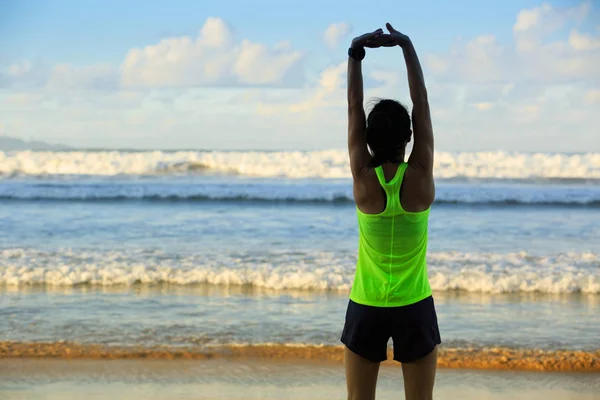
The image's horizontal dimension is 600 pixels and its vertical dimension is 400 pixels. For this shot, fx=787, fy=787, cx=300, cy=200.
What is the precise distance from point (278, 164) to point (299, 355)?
21.4 metres

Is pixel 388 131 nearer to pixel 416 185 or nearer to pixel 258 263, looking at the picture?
pixel 416 185

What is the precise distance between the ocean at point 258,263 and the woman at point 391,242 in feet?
10.2

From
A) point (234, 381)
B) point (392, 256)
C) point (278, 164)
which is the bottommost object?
point (234, 381)

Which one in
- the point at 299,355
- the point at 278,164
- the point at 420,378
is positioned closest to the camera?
the point at 420,378

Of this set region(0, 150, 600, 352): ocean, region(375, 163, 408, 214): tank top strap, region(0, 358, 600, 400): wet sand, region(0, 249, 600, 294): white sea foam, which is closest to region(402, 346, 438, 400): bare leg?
region(375, 163, 408, 214): tank top strap

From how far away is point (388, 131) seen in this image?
91.0 inches

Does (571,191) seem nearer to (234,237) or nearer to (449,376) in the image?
(234,237)

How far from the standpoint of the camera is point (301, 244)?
1048cm

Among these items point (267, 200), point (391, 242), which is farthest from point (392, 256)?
point (267, 200)

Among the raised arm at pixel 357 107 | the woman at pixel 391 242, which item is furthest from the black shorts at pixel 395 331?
the raised arm at pixel 357 107

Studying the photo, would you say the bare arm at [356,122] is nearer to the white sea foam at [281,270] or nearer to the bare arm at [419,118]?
the bare arm at [419,118]

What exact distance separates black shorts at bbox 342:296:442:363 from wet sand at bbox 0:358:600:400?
1956 millimetres

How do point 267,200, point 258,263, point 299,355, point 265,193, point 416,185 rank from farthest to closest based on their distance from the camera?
1. point 265,193
2. point 267,200
3. point 258,263
4. point 299,355
5. point 416,185

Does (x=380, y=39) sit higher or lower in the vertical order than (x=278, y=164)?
lower
